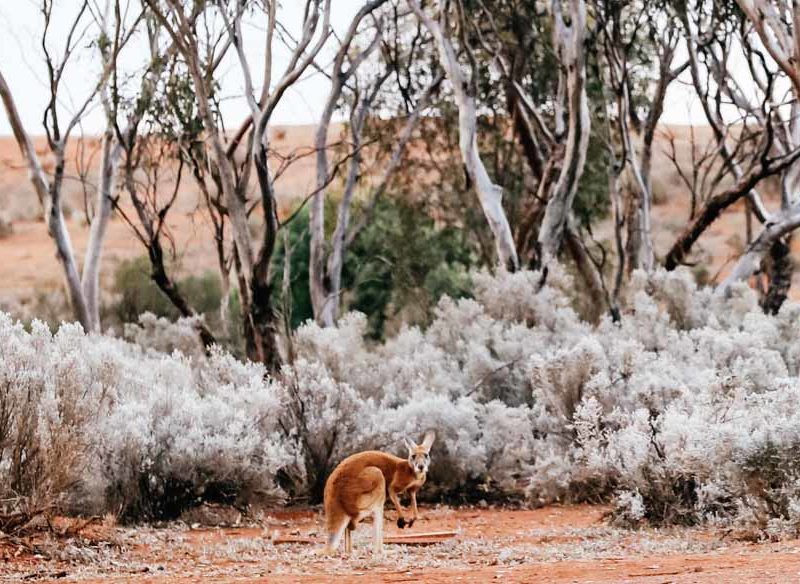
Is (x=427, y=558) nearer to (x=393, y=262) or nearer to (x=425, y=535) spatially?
(x=425, y=535)

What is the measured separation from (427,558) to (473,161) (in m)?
11.1

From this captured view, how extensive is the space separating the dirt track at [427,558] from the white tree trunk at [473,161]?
28.0 ft

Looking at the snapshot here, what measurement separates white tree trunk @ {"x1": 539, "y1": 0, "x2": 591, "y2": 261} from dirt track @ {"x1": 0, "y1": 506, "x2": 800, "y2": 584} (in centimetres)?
842

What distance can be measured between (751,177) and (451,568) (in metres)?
12.5

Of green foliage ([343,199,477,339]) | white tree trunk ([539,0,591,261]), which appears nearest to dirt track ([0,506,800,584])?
white tree trunk ([539,0,591,261])

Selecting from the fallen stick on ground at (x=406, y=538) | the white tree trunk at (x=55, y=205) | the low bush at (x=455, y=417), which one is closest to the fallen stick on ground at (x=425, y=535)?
the fallen stick on ground at (x=406, y=538)

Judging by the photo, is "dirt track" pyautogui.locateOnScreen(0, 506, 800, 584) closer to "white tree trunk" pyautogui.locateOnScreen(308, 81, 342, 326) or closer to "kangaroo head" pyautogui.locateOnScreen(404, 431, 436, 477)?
"kangaroo head" pyautogui.locateOnScreen(404, 431, 436, 477)

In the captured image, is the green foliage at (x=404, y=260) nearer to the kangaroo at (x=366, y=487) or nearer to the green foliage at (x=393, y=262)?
the green foliage at (x=393, y=262)

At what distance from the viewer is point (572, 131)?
1783 centimetres

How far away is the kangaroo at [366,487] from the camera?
25.0 feet

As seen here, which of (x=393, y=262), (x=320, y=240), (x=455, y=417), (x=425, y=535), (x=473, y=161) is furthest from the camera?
(x=393, y=262)

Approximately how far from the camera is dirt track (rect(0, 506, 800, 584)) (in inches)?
265

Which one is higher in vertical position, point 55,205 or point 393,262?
point 55,205

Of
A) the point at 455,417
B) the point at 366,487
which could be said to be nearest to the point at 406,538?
the point at 366,487
